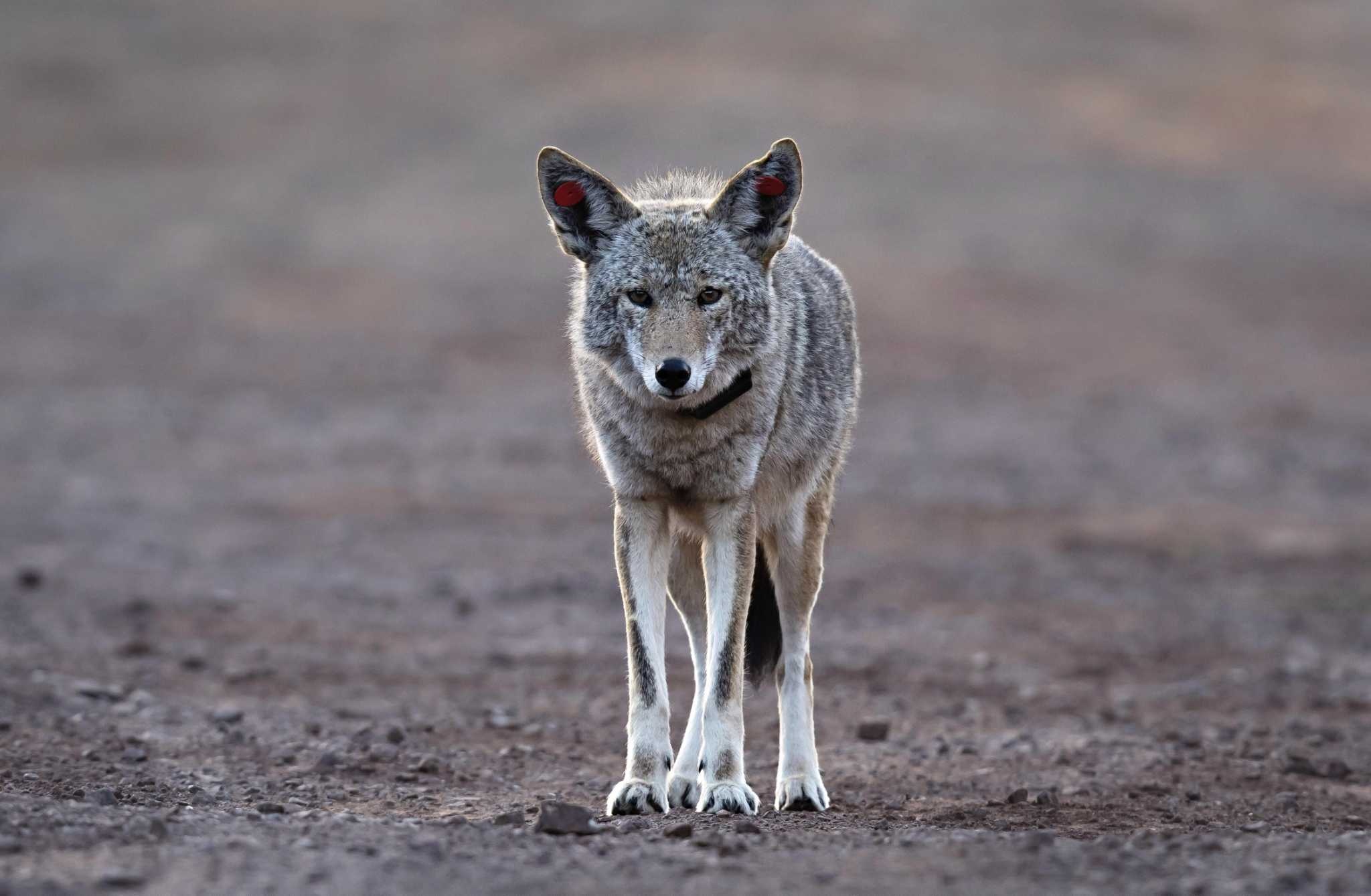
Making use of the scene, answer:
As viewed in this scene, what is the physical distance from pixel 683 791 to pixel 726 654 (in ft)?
2.05

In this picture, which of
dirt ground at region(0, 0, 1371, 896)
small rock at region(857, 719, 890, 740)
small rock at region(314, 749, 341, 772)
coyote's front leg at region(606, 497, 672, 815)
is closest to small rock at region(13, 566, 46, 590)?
dirt ground at region(0, 0, 1371, 896)

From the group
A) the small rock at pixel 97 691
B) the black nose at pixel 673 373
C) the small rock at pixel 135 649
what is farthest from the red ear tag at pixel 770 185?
the small rock at pixel 135 649

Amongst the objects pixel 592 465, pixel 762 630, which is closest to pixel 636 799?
pixel 762 630

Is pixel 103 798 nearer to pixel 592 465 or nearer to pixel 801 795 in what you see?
pixel 801 795

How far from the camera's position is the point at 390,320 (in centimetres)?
2658

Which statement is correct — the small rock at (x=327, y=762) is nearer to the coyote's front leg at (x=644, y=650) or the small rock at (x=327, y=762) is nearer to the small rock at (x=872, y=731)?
the coyote's front leg at (x=644, y=650)

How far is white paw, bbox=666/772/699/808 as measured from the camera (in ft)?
21.5

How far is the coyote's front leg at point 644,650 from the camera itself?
20.2 ft

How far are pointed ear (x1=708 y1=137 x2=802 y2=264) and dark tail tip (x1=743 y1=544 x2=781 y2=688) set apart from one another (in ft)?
4.62

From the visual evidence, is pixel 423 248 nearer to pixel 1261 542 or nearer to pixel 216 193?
pixel 216 193

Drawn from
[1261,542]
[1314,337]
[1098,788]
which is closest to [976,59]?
[1314,337]

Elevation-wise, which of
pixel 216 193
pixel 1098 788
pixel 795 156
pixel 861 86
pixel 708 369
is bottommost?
pixel 1098 788

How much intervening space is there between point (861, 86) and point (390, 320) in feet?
48.2

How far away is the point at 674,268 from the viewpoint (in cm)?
636
